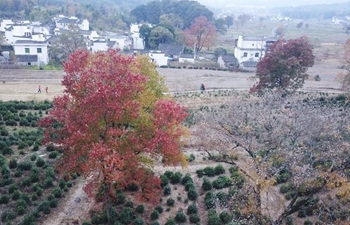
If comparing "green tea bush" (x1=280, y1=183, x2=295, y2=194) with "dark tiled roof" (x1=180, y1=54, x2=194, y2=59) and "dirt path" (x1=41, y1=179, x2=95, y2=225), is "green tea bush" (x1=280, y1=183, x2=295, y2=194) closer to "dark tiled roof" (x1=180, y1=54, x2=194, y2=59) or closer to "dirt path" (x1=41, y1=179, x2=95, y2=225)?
"dirt path" (x1=41, y1=179, x2=95, y2=225)

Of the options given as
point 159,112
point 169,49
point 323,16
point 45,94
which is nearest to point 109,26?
point 169,49

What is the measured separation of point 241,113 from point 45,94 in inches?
955

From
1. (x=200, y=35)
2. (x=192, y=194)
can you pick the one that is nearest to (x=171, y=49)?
(x=200, y=35)

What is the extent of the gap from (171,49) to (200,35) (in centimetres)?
845

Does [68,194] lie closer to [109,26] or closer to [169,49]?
[169,49]

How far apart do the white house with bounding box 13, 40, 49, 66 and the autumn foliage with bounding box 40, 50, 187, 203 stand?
41.1 metres

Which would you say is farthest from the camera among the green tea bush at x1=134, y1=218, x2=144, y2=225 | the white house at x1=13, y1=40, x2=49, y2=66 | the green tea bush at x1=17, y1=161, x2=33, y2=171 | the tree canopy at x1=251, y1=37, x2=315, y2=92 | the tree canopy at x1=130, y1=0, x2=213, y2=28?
the tree canopy at x1=130, y1=0, x2=213, y2=28

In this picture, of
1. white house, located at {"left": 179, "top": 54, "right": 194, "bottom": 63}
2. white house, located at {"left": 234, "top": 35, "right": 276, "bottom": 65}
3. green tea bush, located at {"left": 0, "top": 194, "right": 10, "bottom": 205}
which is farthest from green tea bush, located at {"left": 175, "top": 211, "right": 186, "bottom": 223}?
white house, located at {"left": 234, "top": 35, "right": 276, "bottom": 65}

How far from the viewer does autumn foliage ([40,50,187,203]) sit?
11.2 m

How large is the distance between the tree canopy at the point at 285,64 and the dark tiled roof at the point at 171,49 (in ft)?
104

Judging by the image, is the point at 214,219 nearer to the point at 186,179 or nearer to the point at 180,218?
the point at 180,218

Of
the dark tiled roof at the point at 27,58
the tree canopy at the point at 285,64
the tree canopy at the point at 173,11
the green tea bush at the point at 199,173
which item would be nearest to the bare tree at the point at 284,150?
the green tea bush at the point at 199,173

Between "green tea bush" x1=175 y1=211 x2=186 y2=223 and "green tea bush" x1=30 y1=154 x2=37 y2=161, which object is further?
"green tea bush" x1=30 y1=154 x2=37 y2=161

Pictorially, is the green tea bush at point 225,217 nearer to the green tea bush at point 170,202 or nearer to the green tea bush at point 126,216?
the green tea bush at point 170,202
